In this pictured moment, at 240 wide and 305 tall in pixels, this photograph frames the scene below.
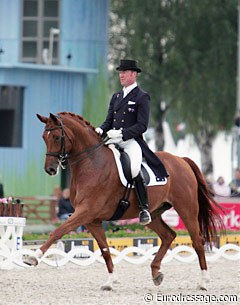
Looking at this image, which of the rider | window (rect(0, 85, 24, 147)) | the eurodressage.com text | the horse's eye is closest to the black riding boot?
the rider

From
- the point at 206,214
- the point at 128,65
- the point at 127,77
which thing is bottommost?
the point at 206,214

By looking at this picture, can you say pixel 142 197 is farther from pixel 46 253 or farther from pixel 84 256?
pixel 84 256

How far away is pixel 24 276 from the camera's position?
15820 millimetres

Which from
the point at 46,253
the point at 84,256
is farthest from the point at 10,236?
the point at 84,256

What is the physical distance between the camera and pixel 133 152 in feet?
45.5

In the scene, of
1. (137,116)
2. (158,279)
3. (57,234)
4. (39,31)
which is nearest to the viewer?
(57,234)

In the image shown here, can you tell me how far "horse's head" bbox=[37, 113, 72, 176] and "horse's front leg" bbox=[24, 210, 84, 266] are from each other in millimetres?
582

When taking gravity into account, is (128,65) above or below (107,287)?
above

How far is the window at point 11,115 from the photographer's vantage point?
2969 cm

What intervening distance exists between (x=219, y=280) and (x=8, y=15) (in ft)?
52.9

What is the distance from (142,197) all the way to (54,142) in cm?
134

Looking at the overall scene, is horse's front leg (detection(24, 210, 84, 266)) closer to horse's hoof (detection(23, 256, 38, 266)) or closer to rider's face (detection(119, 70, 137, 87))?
horse's hoof (detection(23, 256, 38, 266))

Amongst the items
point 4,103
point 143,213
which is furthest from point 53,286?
point 4,103

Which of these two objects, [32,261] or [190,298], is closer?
[32,261]
